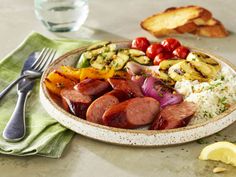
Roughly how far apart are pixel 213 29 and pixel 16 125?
0.95 metres

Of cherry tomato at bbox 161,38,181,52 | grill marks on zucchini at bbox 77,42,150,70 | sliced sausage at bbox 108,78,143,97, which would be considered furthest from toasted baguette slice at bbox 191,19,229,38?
sliced sausage at bbox 108,78,143,97

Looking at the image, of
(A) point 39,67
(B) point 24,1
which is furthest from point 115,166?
(B) point 24,1

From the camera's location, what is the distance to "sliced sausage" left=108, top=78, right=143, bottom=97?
1634mm

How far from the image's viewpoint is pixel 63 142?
61.6 inches

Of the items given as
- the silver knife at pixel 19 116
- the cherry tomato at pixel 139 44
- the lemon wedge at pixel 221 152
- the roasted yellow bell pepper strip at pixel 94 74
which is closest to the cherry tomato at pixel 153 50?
the cherry tomato at pixel 139 44

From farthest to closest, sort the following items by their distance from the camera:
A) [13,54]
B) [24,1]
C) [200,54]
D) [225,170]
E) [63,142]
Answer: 1. [24,1]
2. [13,54]
3. [200,54]
4. [63,142]
5. [225,170]

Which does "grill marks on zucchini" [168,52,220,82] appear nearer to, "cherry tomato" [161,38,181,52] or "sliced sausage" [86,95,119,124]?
"cherry tomato" [161,38,181,52]

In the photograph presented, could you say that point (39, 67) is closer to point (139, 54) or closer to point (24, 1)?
point (139, 54)

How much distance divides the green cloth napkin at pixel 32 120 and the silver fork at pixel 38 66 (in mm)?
19

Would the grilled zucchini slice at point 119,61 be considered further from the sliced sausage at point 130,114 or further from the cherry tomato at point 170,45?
the sliced sausage at point 130,114

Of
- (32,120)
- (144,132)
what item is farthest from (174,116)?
(32,120)

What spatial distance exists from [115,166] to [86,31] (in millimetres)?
966

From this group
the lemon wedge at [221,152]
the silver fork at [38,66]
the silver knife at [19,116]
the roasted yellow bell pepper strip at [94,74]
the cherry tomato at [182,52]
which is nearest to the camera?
the lemon wedge at [221,152]

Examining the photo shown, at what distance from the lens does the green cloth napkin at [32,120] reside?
150 centimetres
